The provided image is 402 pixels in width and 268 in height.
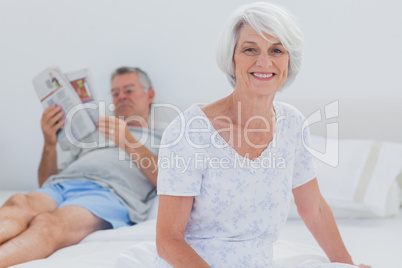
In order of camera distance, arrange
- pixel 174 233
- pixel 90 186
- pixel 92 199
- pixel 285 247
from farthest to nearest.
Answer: pixel 90 186 → pixel 92 199 → pixel 285 247 → pixel 174 233

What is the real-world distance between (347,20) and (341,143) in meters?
0.61

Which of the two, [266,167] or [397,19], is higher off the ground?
[397,19]

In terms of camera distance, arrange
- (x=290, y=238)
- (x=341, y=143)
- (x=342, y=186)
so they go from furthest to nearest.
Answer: (x=341, y=143) < (x=342, y=186) < (x=290, y=238)

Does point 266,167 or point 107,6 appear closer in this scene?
point 266,167

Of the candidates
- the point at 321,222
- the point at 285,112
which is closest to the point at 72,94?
the point at 285,112

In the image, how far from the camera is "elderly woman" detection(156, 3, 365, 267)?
1074 millimetres

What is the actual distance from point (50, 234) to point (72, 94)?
25.3 inches

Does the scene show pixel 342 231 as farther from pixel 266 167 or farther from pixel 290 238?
pixel 266 167

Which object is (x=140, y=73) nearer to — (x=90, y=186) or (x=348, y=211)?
(x=90, y=186)

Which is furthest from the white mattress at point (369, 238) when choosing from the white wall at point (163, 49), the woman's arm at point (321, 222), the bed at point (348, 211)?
the white wall at point (163, 49)

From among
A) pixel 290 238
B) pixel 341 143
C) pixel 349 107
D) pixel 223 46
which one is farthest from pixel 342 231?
pixel 223 46

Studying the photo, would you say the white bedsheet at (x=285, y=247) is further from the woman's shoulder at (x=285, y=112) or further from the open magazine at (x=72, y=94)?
the open magazine at (x=72, y=94)

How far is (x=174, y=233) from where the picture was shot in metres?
1.07

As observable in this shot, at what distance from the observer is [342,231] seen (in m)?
1.75
